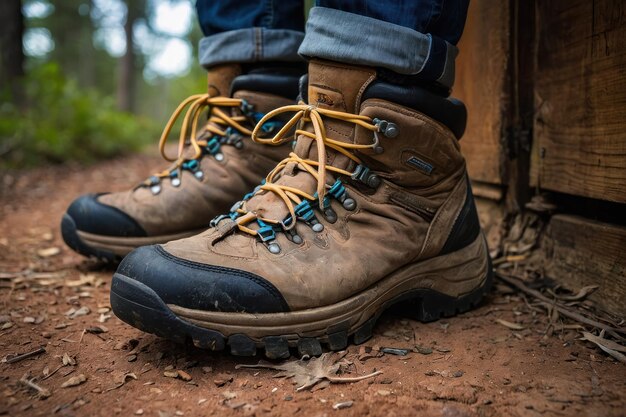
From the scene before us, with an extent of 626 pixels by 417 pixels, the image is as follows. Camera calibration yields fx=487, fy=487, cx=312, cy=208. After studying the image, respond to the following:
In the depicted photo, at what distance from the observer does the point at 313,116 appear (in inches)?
50.4

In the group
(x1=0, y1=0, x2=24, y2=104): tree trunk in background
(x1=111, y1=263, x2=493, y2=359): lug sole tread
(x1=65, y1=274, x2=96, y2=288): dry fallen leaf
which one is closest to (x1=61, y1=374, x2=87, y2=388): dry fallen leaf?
(x1=111, y1=263, x2=493, y2=359): lug sole tread

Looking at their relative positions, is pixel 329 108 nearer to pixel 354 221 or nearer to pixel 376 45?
pixel 376 45

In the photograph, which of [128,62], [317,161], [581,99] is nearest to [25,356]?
[317,161]

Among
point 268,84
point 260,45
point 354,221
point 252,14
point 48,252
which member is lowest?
point 48,252

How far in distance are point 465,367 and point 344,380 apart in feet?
0.98

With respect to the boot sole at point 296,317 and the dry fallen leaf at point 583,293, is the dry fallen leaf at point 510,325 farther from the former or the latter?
the dry fallen leaf at point 583,293

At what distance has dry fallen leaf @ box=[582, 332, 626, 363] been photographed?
1150mm

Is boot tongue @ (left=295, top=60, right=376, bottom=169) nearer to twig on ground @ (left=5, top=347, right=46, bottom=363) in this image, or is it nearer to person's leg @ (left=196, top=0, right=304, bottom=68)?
person's leg @ (left=196, top=0, right=304, bottom=68)

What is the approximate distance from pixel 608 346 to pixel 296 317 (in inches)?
30.5

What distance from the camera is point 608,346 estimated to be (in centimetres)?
120

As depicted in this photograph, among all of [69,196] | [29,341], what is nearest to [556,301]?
[29,341]

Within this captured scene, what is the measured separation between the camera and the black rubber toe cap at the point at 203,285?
113 centimetres

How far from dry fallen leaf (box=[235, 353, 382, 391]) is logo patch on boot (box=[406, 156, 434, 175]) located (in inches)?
21.4

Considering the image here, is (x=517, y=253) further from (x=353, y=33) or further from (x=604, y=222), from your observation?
(x=353, y=33)
